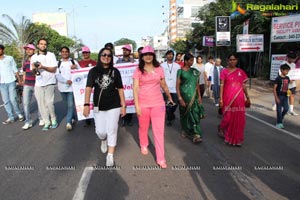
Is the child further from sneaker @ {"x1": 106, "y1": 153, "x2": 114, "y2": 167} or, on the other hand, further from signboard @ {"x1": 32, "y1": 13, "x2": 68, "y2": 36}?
signboard @ {"x1": 32, "y1": 13, "x2": 68, "y2": 36}

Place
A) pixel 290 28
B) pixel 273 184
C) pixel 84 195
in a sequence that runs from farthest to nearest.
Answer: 1. pixel 290 28
2. pixel 273 184
3. pixel 84 195

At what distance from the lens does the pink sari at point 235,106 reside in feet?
18.3

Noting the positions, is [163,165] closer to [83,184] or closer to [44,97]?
[83,184]

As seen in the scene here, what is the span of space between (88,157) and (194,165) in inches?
69.1

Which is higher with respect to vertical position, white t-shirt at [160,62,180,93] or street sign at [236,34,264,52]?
street sign at [236,34,264,52]

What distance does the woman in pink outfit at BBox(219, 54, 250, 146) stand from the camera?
5590 mm

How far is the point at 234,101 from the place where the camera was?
18.6 feet

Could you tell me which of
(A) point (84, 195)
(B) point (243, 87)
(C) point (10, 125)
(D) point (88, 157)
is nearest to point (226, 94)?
(B) point (243, 87)

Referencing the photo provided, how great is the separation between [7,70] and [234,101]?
5.41m

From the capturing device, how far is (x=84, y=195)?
12.0 ft

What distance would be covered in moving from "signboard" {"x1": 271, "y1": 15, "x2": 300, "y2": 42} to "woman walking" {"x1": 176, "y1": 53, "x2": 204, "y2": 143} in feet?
33.2

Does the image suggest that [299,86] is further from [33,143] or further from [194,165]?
[33,143]

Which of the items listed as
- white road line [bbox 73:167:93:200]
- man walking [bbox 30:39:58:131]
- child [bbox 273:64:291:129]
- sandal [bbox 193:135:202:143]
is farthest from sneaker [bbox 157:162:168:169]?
child [bbox 273:64:291:129]

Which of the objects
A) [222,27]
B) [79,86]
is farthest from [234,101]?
[222,27]
